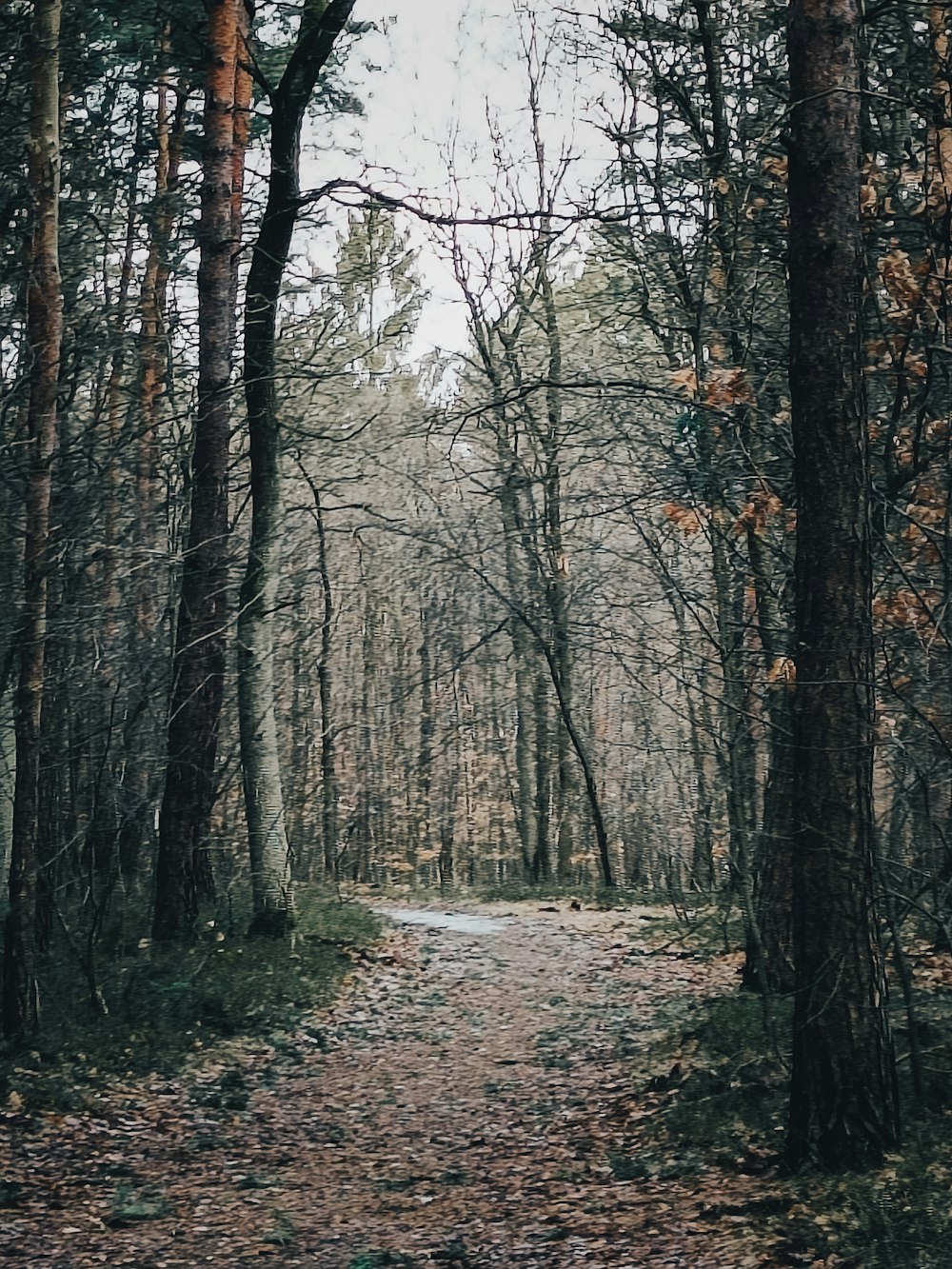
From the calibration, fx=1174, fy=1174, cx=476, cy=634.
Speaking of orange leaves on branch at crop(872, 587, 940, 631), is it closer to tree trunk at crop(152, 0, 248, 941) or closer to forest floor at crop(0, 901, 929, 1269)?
forest floor at crop(0, 901, 929, 1269)

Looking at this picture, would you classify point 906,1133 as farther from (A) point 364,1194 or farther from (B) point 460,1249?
(A) point 364,1194

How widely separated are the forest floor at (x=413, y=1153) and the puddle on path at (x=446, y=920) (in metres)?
3.47

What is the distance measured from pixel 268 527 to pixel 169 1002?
16.1 ft

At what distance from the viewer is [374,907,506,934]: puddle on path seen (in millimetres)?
15375

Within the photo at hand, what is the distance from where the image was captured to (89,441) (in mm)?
11023

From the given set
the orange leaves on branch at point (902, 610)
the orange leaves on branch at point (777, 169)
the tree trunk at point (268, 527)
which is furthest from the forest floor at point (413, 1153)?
the orange leaves on branch at point (777, 169)

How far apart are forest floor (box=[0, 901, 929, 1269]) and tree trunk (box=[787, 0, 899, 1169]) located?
686 millimetres

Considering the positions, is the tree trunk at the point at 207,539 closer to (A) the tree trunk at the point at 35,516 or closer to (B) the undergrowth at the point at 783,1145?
(A) the tree trunk at the point at 35,516

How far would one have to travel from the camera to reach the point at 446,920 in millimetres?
16203

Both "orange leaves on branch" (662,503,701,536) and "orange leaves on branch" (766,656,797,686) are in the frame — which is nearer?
"orange leaves on branch" (766,656,797,686)

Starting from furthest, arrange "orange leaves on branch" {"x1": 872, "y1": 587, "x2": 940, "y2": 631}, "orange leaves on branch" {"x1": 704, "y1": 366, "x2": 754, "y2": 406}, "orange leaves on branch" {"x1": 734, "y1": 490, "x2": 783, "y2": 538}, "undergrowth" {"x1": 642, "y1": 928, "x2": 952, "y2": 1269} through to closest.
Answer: "orange leaves on branch" {"x1": 734, "y1": 490, "x2": 783, "y2": 538}
"orange leaves on branch" {"x1": 704, "y1": 366, "x2": 754, "y2": 406}
"orange leaves on branch" {"x1": 872, "y1": 587, "x2": 940, "y2": 631}
"undergrowth" {"x1": 642, "y1": 928, "x2": 952, "y2": 1269}

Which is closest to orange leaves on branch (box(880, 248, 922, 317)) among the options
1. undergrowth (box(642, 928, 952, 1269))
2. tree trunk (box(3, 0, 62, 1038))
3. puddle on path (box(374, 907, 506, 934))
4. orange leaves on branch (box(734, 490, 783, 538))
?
orange leaves on branch (box(734, 490, 783, 538))

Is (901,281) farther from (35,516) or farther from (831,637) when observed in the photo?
(35,516)

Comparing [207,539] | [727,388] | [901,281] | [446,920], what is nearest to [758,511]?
[727,388]
